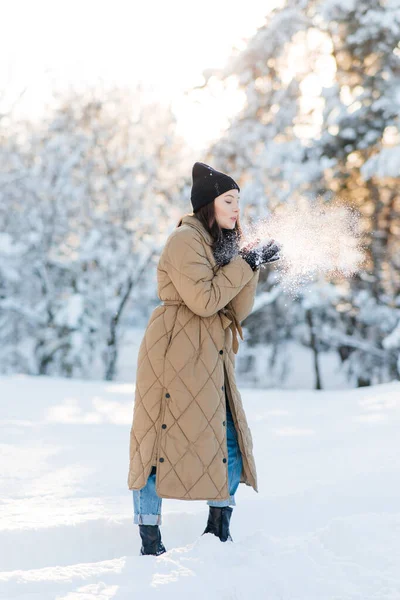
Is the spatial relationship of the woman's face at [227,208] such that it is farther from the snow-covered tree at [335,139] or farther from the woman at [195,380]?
the snow-covered tree at [335,139]

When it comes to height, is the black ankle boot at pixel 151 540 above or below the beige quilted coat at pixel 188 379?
below

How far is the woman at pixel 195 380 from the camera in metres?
2.80

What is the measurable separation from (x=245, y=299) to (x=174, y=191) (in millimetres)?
13051

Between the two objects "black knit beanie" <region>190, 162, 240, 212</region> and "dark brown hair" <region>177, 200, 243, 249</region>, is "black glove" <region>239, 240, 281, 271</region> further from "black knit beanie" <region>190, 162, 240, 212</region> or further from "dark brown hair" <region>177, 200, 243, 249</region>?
"black knit beanie" <region>190, 162, 240, 212</region>

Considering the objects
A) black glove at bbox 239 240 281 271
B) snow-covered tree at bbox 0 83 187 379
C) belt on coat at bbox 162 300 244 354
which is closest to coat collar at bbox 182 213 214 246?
black glove at bbox 239 240 281 271

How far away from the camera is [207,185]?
3016 millimetres

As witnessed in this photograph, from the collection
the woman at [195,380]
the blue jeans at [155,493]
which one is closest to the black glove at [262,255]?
the woman at [195,380]

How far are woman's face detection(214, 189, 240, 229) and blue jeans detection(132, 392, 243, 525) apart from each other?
0.76 meters

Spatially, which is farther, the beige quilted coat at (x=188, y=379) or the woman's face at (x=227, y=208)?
the woman's face at (x=227, y=208)

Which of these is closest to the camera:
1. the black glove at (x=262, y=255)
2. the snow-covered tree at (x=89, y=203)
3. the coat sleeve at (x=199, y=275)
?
the coat sleeve at (x=199, y=275)

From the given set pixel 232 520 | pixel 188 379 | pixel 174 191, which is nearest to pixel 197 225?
pixel 188 379

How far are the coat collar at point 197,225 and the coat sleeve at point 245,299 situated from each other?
246 millimetres

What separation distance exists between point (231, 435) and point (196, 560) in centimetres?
55

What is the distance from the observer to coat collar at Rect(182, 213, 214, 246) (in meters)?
2.96
